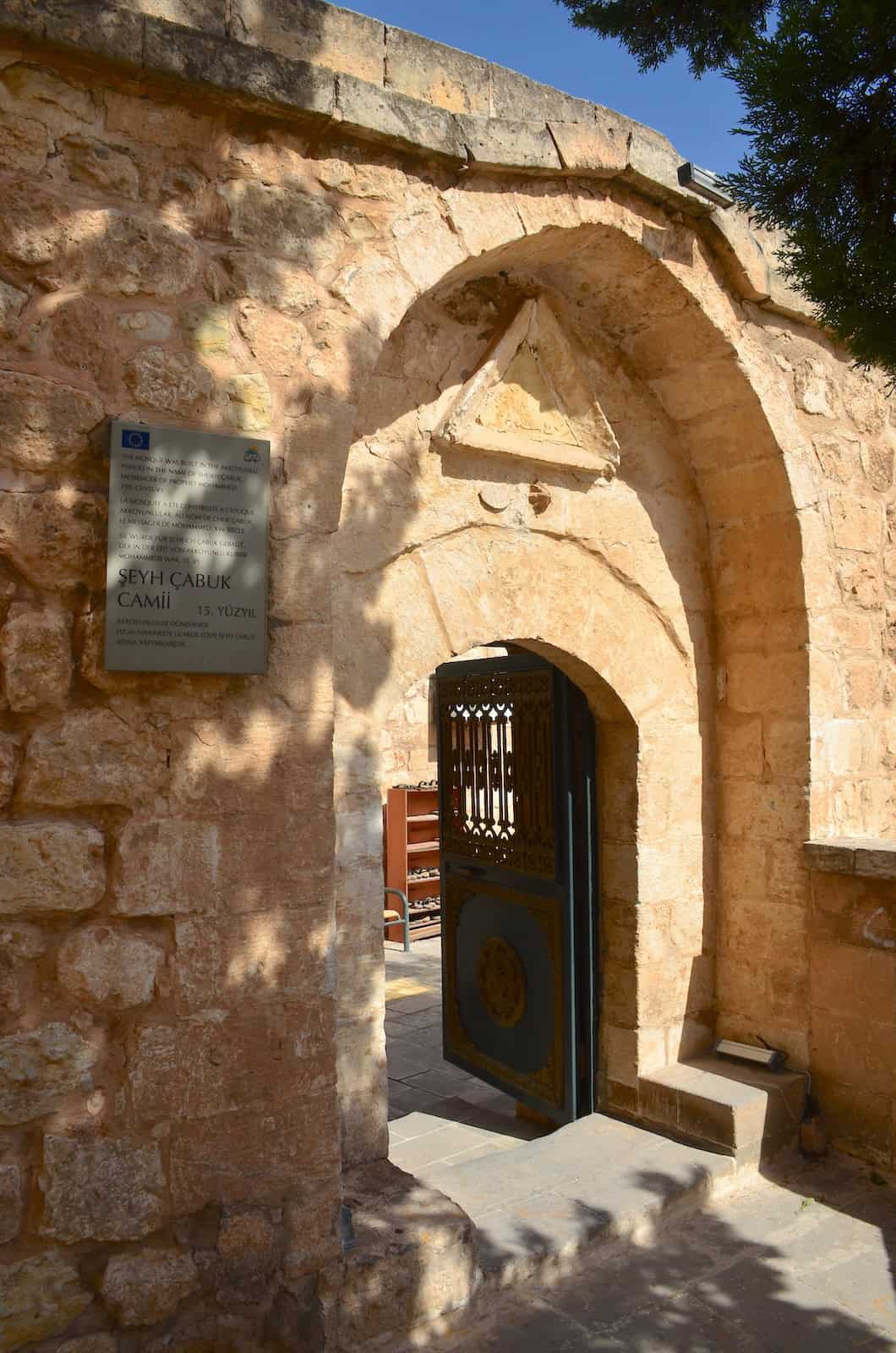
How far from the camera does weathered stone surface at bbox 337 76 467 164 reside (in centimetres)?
255

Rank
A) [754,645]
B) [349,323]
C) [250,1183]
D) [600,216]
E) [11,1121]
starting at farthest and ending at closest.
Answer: [754,645], [600,216], [349,323], [250,1183], [11,1121]

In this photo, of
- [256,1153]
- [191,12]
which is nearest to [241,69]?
[191,12]

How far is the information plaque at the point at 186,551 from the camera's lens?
2.22m

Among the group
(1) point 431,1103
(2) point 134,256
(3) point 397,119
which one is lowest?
(1) point 431,1103

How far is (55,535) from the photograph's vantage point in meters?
2.18

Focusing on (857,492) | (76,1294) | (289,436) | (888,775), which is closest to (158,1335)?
(76,1294)

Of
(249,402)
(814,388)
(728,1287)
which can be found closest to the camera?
(249,402)

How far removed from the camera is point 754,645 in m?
4.12

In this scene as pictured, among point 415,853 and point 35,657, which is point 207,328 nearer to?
point 35,657

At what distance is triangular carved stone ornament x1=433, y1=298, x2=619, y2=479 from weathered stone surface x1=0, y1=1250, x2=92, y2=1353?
2.56 metres

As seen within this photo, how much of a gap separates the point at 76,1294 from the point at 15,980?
27.4 inches

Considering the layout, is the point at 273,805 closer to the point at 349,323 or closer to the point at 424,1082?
the point at 349,323

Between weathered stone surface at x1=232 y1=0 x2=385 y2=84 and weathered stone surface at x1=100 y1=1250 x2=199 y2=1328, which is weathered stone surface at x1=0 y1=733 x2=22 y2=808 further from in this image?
weathered stone surface at x1=232 y1=0 x2=385 y2=84

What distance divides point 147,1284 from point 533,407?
2922 mm
